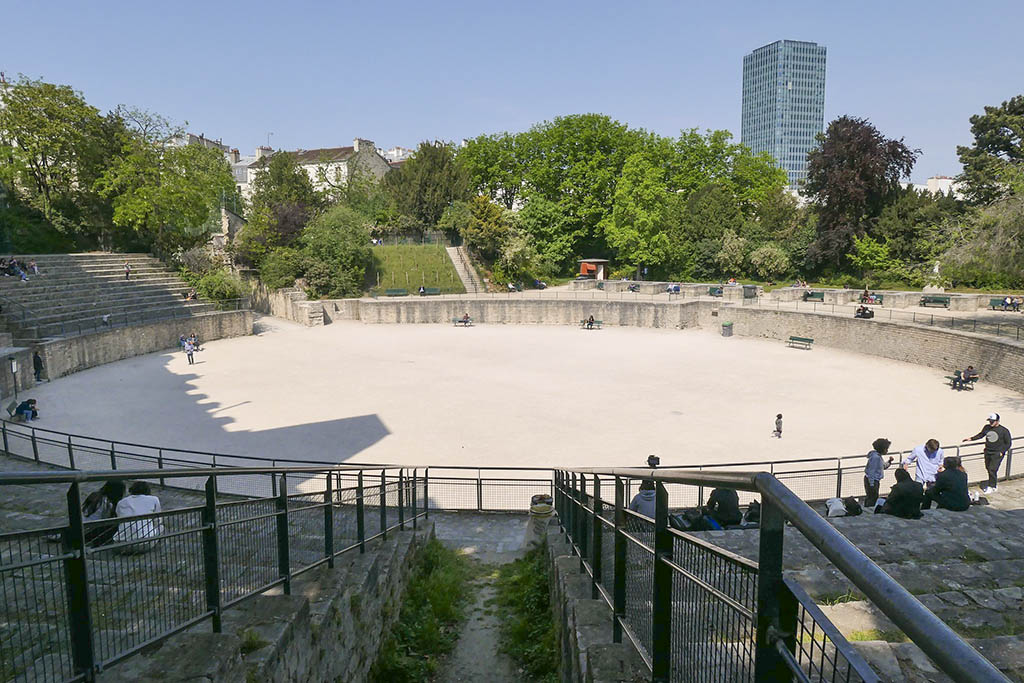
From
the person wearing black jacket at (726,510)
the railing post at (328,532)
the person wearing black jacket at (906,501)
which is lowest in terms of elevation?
the person wearing black jacket at (726,510)

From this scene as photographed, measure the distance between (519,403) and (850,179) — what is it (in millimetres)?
34935

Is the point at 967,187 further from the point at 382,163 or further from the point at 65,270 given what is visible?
the point at 382,163

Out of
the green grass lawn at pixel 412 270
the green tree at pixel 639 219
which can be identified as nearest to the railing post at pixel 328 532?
the green grass lawn at pixel 412 270

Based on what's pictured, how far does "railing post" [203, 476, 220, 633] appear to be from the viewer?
13.3 ft

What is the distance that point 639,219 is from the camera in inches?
2036

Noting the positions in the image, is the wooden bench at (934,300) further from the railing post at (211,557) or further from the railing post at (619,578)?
the railing post at (211,557)

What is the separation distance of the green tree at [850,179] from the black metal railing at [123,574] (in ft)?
157

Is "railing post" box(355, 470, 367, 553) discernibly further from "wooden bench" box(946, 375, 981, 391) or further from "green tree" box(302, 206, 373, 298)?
"green tree" box(302, 206, 373, 298)

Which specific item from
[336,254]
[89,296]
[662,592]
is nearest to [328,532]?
[662,592]

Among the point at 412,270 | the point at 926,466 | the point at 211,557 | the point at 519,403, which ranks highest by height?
the point at 412,270

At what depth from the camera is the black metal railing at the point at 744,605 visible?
3.93ft

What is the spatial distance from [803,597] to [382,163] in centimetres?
9509

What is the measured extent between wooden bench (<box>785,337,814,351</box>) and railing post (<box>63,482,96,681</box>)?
109 ft

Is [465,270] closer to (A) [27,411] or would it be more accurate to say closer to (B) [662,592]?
(A) [27,411]
